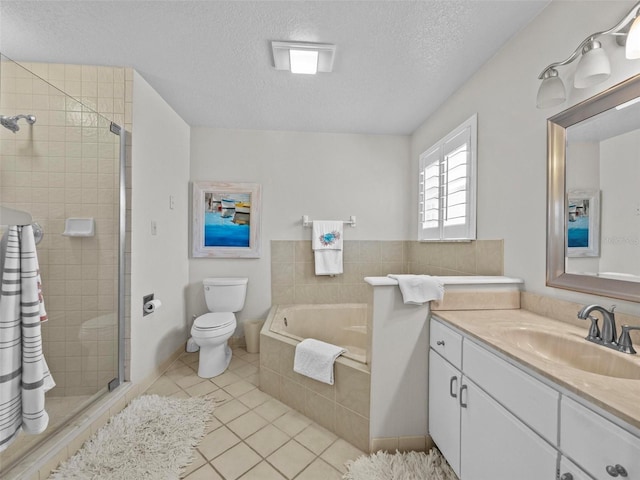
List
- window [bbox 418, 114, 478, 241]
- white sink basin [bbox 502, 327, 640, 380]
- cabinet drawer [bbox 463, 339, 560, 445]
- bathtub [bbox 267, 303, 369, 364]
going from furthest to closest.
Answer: bathtub [bbox 267, 303, 369, 364] → window [bbox 418, 114, 478, 241] → white sink basin [bbox 502, 327, 640, 380] → cabinet drawer [bbox 463, 339, 560, 445]

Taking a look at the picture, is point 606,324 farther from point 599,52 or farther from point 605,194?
point 599,52

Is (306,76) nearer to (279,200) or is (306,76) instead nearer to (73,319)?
(279,200)

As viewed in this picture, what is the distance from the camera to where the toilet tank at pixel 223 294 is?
2.46m

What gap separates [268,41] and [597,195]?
1.82m

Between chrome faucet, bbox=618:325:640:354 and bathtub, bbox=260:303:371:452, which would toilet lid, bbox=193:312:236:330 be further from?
chrome faucet, bbox=618:325:640:354

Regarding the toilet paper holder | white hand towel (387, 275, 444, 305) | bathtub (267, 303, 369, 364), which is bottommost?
bathtub (267, 303, 369, 364)

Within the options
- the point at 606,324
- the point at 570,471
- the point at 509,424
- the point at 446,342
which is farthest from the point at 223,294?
the point at 606,324

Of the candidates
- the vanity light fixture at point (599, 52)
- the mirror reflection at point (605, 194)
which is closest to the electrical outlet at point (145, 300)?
the mirror reflection at point (605, 194)

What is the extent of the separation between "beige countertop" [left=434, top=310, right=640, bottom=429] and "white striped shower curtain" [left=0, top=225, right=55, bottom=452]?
1.67 meters

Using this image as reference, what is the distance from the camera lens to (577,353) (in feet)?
3.14

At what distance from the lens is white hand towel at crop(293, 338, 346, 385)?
149 centimetres

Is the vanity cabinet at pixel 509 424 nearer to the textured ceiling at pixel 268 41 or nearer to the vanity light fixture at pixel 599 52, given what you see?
the vanity light fixture at pixel 599 52

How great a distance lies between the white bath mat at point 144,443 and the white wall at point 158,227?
0.33m

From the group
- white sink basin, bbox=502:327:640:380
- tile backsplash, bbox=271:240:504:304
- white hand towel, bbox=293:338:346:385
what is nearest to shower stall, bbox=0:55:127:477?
white hand towel, bbox=293:338:346:385
